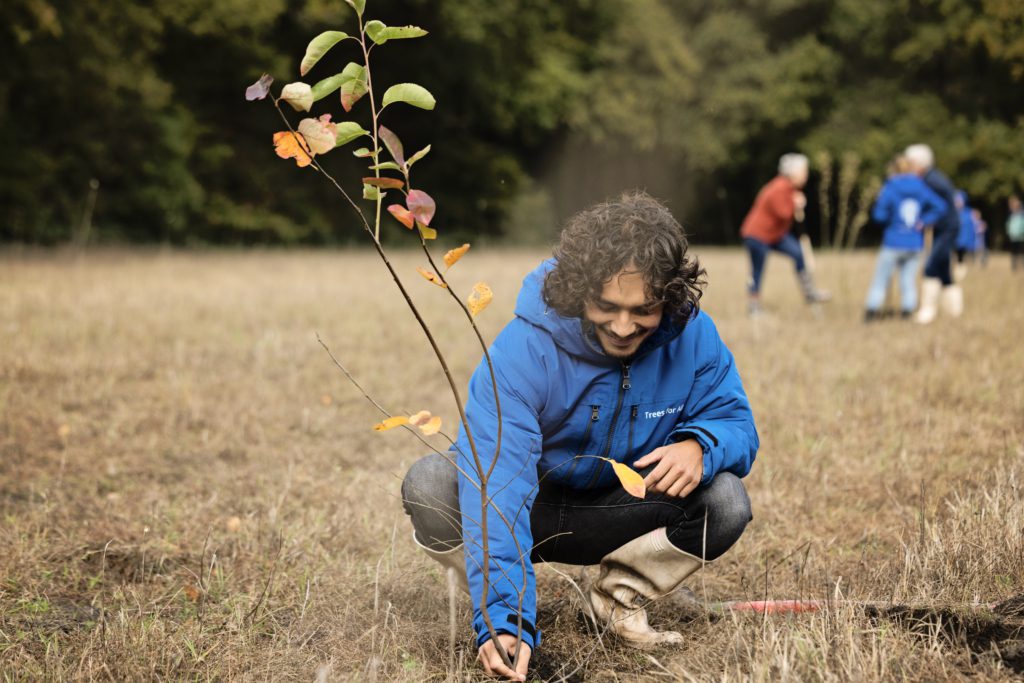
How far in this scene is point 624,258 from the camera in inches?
94.3

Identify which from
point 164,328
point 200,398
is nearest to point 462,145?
point 164,328

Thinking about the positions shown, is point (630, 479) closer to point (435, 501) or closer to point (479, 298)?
point (479, 298)

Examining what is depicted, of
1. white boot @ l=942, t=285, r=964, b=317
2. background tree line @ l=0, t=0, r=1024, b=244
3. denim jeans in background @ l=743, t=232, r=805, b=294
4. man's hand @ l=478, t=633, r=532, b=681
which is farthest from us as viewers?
background tree line @ l=0, t=0, r=1024, b=244

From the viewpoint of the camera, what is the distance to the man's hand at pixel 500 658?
2289 mm

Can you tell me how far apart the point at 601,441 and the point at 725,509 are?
15.3 inches

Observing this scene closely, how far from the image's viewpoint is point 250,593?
9.82ft

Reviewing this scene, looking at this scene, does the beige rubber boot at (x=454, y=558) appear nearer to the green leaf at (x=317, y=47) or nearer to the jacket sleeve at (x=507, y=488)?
the jacket sleeve at (x=507, y=488)

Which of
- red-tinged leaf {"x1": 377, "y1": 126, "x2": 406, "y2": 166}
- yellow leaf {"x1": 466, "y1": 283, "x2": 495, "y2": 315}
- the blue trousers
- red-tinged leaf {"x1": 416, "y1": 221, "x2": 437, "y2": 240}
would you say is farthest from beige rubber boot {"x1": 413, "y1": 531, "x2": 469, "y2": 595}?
the blue trousers

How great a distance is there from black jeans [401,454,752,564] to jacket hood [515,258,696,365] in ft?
1.26

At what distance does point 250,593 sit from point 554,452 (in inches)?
42.7

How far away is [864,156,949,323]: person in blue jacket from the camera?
9195 millimetres

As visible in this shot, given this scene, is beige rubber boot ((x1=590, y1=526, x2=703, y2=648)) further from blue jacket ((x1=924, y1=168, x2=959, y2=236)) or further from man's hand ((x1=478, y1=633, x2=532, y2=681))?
blue jacket ((x1=924, y1=168, x2=959, y2=236))

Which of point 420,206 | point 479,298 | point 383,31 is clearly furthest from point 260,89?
point 479,298

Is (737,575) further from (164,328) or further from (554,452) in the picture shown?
(164,328)
